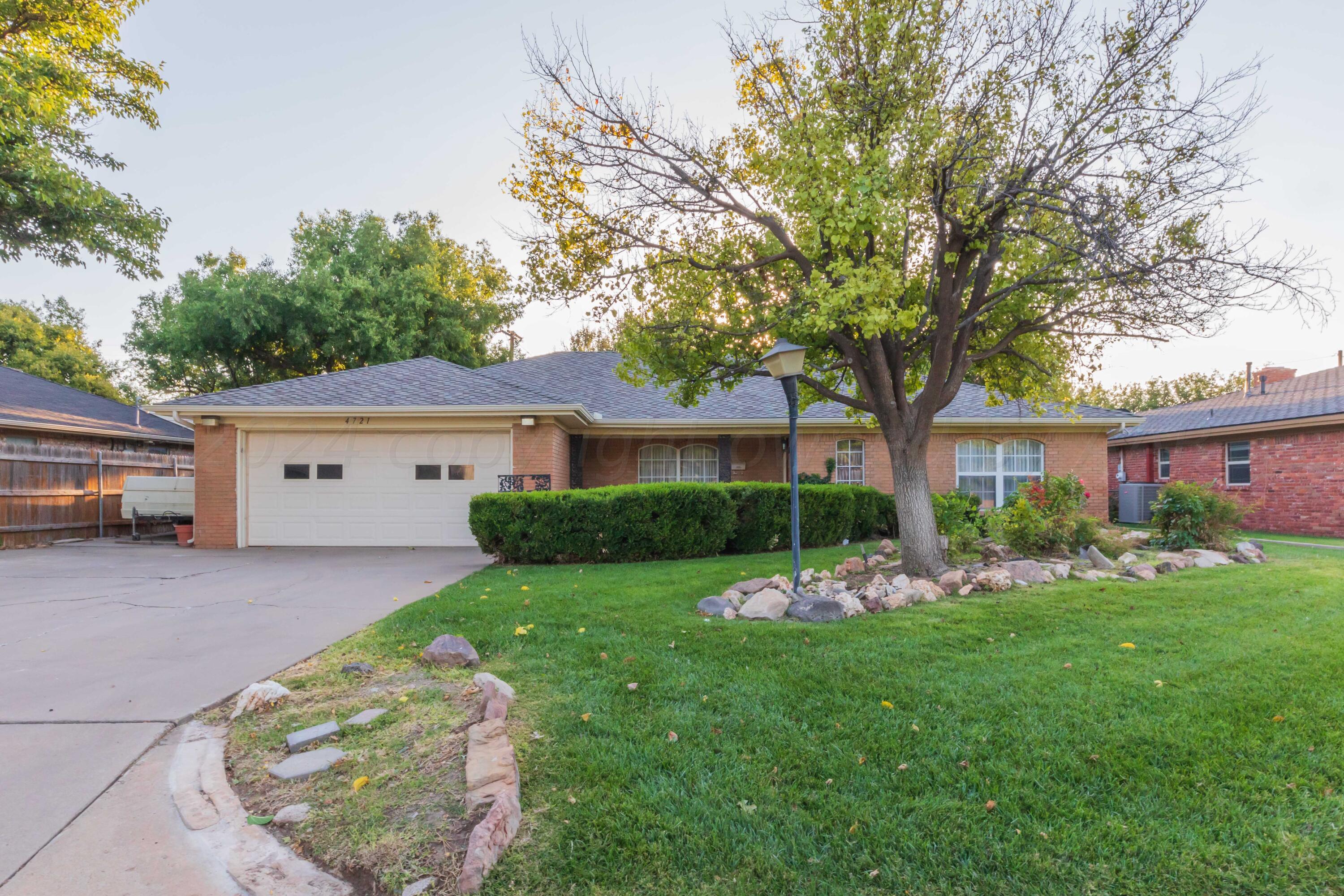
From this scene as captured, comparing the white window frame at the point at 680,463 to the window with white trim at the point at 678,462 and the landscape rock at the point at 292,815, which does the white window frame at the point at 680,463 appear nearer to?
the window with white trim at the point at 678,462

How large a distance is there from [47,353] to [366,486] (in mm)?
26721

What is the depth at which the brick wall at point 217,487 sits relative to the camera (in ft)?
37.7

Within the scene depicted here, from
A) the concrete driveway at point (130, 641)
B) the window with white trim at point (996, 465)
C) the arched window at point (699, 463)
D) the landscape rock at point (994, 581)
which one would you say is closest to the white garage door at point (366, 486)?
the concrete driveway at point (130, 641)

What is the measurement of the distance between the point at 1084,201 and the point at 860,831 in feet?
22.7

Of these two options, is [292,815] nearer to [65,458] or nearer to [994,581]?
[994,581]

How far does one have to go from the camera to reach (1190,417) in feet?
56.7

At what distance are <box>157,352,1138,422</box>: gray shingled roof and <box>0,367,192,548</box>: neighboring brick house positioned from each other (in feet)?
12.7

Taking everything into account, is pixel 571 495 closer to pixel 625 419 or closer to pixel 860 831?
pixel 625 419

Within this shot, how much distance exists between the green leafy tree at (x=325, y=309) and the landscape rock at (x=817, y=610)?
1660 centimetres

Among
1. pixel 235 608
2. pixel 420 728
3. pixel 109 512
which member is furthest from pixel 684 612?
pixel 109 512

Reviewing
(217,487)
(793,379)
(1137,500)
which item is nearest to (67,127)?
(217,487)

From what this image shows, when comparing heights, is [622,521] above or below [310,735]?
Result: above

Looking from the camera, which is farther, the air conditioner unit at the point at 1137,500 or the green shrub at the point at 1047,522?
the air conditioner unit at the point at 1137,500

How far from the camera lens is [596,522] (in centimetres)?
902
